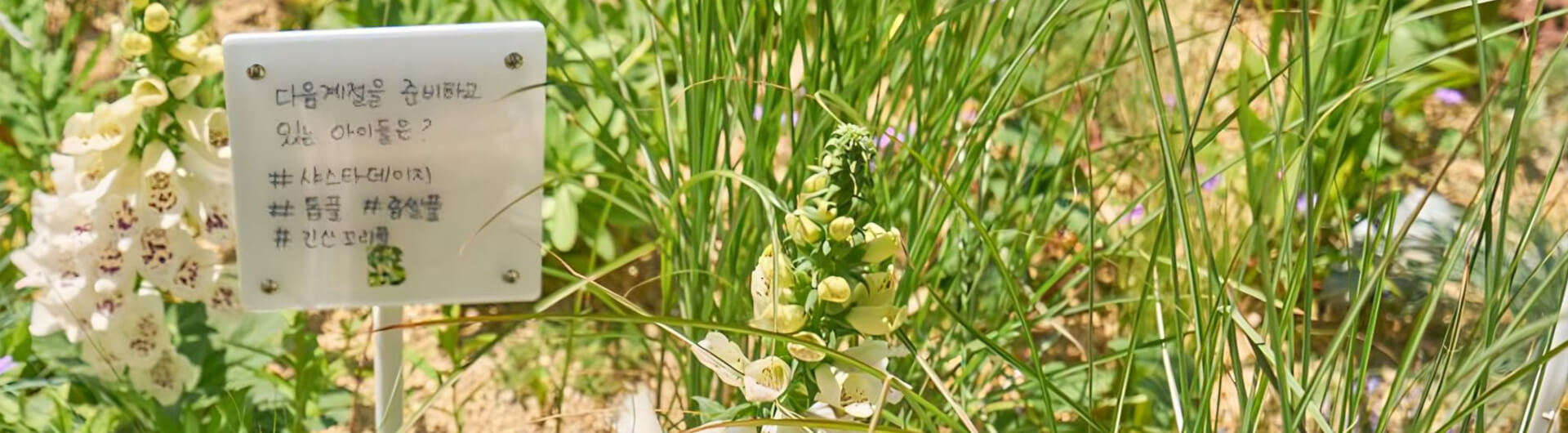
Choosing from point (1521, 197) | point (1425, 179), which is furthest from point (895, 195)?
point (1425, 179)

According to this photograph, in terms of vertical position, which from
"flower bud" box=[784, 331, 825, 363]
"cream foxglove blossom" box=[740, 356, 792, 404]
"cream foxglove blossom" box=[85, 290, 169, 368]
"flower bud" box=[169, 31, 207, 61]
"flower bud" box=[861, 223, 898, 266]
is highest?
"flower bud" box=[169, 31, 207, 61]

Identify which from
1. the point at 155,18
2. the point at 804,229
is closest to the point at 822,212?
the point at 804,229

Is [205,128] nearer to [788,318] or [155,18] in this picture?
[155,18]

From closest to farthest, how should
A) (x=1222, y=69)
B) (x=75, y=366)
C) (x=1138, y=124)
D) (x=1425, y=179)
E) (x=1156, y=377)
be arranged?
(x=75, y=366) → (x=1156, y=377) → (x=1138, y=124) → (x=1425, y=179) → (x=1222, y=69)

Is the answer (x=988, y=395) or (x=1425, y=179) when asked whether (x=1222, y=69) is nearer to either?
(x=1425, y=179)

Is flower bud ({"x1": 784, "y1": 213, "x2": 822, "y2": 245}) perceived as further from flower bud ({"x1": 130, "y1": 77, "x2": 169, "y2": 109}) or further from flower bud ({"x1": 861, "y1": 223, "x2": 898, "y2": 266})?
flower bud ({"x1": 130, "y1": 77, "x2": 169, "y2": 109})

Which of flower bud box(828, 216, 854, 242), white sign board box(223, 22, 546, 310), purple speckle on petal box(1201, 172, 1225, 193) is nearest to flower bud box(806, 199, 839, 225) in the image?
flower bud box(828, 216, 854, 242)
